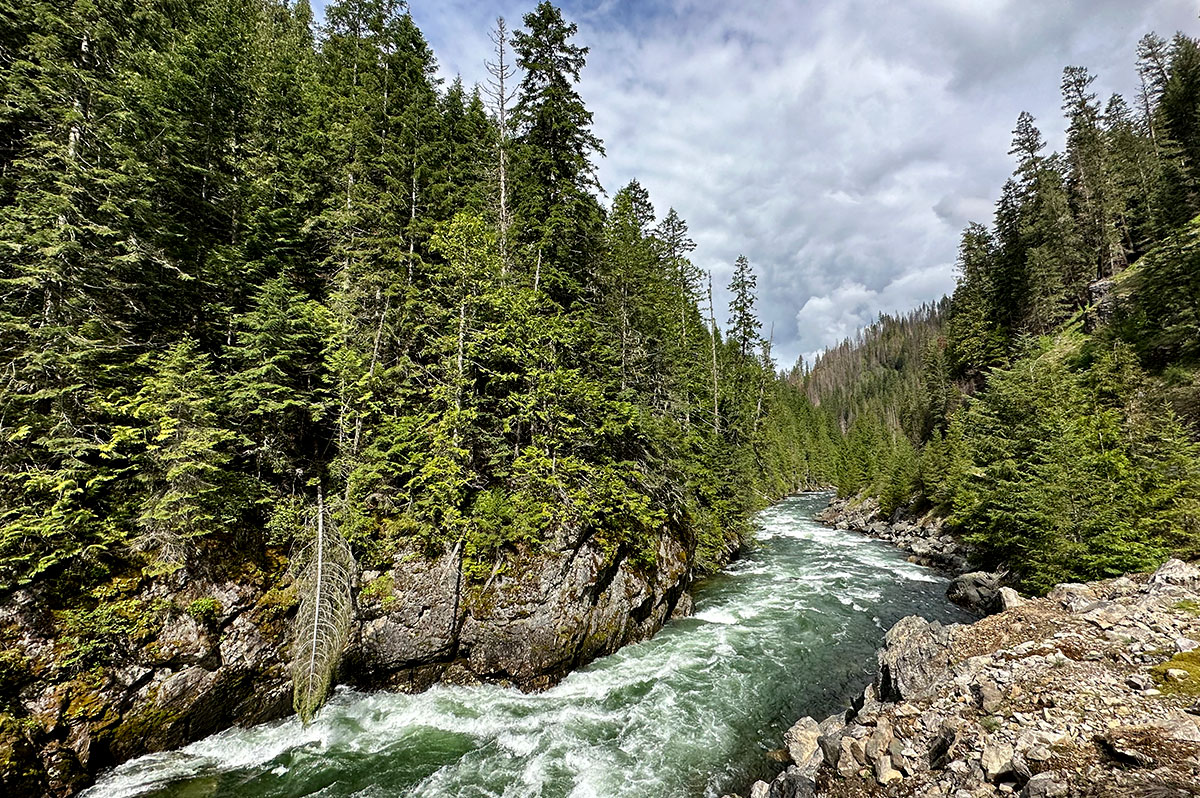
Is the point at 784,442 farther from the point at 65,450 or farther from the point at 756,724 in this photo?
the point at 65,450

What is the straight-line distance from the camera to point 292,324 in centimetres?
1209

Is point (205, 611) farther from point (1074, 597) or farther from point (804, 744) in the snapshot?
point (1074, 597)

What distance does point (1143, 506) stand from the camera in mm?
13484

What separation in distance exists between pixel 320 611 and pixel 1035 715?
13.2 m

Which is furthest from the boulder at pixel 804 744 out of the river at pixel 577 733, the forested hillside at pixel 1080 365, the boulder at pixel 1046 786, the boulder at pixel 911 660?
the forested hillside at pixel 1080 365

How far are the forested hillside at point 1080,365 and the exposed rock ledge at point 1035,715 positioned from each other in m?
5.00

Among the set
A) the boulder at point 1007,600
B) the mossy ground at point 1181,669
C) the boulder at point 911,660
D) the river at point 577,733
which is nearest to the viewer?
the mossy ground at point 1181,669

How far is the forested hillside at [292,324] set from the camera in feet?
28.8

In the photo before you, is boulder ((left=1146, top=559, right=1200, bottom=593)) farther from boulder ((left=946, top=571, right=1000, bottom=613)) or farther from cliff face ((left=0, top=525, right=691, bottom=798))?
cliff face ((left=0, top=525, right=691, bottom=798))

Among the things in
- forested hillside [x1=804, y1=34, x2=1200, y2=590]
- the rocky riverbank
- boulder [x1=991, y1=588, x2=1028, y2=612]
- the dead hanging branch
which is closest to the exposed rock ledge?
boulder [x1=991, y1=588, x2=1028, y2=612]

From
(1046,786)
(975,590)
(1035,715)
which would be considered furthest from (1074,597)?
(975,590)

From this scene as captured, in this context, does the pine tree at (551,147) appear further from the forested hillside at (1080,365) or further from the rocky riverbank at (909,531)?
the rocky riverbank at (909,531)

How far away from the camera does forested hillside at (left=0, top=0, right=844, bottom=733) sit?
877cm

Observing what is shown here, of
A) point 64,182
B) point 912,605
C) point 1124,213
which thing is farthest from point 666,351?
point 1124,213
